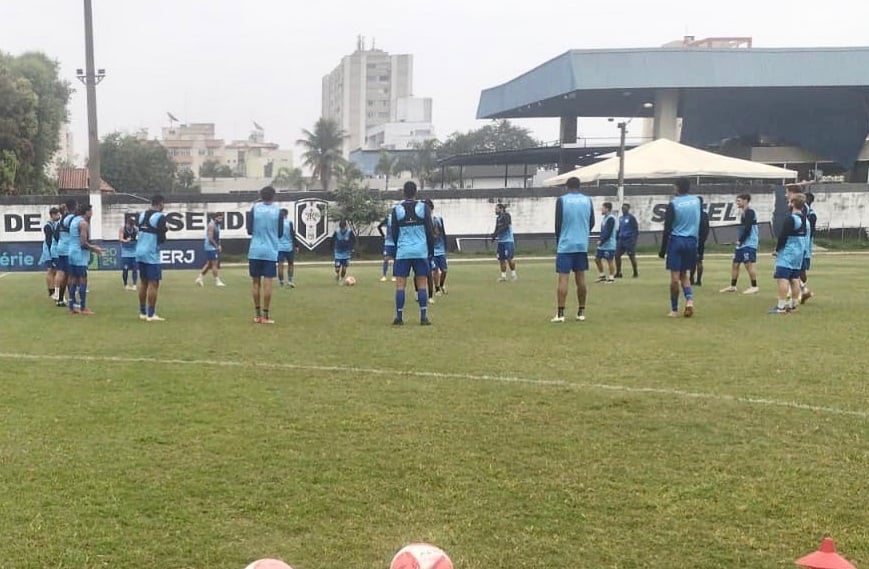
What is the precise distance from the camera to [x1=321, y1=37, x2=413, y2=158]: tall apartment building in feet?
570

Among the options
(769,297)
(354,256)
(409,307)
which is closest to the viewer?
(409,307)

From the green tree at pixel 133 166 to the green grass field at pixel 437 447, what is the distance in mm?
73870

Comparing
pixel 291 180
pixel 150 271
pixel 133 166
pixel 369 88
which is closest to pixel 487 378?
pixel 150 271

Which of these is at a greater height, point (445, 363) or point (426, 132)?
point (426, 132)

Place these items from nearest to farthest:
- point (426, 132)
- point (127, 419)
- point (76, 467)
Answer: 1. point (76, 467)
2. point (127, 419)
3. point (426, 132)

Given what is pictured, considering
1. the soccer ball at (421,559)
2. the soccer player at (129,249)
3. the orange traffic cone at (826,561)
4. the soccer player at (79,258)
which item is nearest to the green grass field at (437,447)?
the soccer ball at (421,559)

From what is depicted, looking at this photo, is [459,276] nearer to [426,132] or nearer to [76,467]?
[76,467]

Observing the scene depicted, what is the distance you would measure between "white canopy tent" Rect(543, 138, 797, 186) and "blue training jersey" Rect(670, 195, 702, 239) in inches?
578

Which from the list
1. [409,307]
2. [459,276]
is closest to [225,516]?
[409,307]

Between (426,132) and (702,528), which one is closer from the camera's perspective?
(702,528)

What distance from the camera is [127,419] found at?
5.58 metres

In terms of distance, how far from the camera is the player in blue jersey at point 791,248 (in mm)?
11422

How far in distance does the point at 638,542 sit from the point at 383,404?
2.84 meters

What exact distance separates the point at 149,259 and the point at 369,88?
16994 cm
